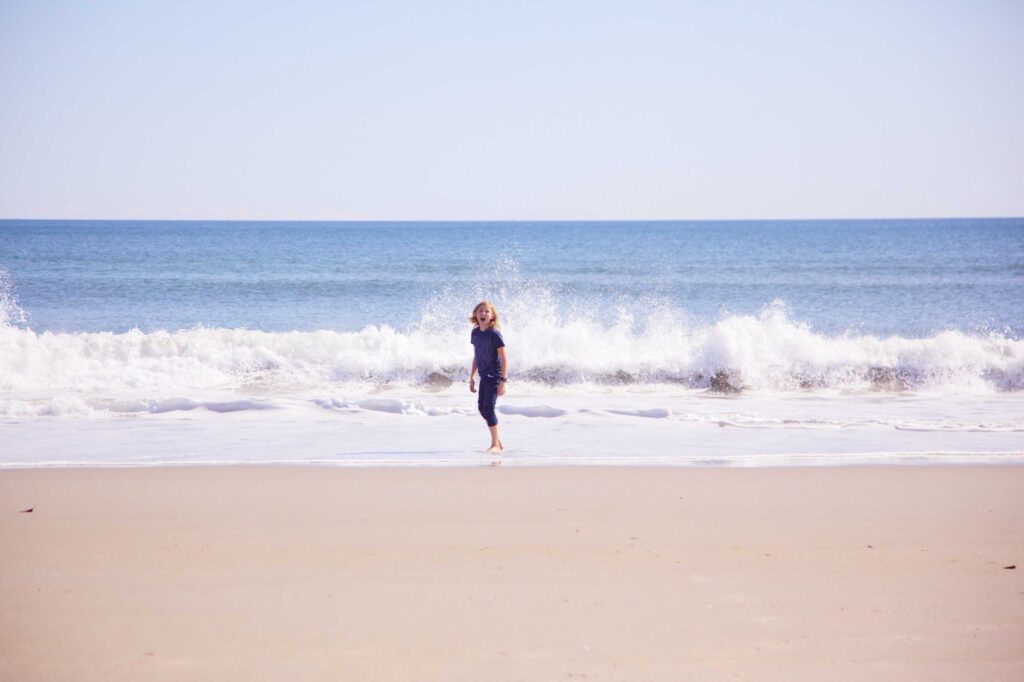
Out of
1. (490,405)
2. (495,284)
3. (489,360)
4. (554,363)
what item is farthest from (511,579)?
(495,284)

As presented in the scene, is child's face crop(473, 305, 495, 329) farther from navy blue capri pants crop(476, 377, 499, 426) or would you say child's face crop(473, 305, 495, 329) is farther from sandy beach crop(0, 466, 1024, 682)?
sandy beach crop(0, 466, 1024, 682)

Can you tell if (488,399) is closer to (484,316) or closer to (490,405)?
(490,405)

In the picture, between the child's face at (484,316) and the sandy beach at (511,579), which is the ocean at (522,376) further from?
the sandy beach at (511,579)

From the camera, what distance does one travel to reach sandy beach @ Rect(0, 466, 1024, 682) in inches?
149

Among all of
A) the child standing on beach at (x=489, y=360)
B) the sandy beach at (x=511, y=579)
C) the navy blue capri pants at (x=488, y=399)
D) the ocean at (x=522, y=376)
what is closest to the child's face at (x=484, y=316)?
the child standing on beach at (x=489, y=360)

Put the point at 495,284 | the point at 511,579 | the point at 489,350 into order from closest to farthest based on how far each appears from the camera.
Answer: the point at 511,579
the point at 489,350
the point at 495,284

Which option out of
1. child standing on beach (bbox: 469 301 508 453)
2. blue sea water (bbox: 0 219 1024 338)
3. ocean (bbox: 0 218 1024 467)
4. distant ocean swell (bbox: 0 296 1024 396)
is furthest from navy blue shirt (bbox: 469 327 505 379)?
blue sea water (bbox: 0 219 1024 338)

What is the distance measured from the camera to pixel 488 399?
886 cm

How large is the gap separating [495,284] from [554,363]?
20603 mm

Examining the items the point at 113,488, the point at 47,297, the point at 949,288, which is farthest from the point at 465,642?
the point at 949,288

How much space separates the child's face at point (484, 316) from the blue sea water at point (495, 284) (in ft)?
45.2

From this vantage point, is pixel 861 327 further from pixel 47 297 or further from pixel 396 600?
pixel 47 297

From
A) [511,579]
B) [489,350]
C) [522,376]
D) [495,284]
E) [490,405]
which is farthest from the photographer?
[495,284]

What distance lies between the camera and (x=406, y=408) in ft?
36.7
